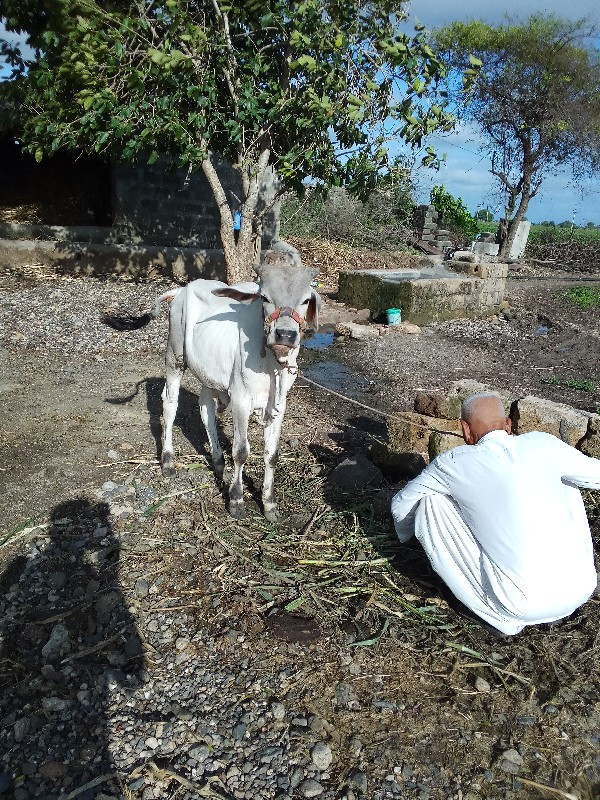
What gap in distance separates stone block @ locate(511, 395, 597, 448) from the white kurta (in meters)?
2.06

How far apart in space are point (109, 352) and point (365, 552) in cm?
554

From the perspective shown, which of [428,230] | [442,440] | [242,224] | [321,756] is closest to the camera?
[321,756]

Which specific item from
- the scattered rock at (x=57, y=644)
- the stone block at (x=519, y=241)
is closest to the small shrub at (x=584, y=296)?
the stone block at (x=519, y=241)

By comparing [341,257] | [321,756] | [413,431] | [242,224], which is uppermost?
[242,224]

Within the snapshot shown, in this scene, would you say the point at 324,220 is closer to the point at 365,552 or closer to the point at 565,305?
the point at 565,305

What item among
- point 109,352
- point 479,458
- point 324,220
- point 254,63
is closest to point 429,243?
point 324,220

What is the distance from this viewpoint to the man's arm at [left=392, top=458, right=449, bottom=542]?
10.2 ft

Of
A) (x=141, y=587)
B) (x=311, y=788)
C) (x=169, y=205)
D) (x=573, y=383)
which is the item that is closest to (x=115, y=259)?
(x=169, y=205)

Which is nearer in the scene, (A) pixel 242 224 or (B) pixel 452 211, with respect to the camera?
(A) pixel 242 224

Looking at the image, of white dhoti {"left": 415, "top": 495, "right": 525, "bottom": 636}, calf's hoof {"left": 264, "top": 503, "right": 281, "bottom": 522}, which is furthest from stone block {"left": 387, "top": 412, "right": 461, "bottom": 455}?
white dhoti {"left": 415, "top": 495, "right": 525, "bottom": 636}

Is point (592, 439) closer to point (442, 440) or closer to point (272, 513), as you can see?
point (442, 440)

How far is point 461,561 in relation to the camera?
3.16 metres

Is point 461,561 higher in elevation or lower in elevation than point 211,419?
higher

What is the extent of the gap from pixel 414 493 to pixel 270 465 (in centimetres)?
147
